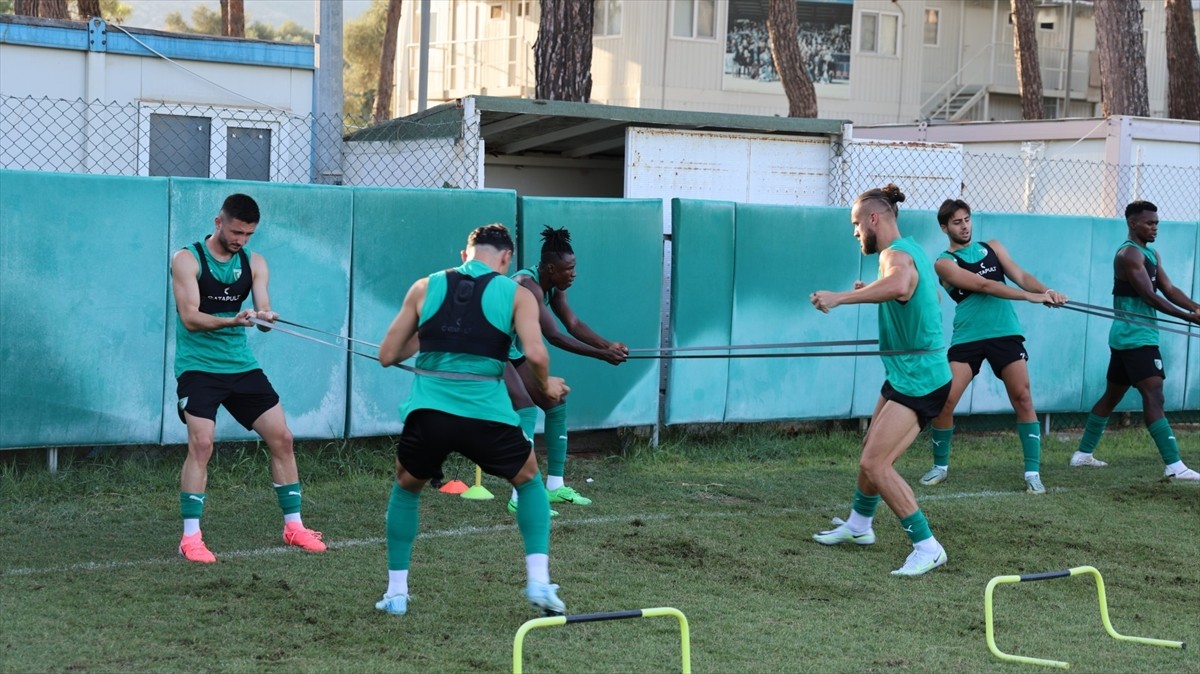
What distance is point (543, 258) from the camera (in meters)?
7.79

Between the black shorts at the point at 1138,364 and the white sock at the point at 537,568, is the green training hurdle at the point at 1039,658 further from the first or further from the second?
the black shorts at the point at 1138,364

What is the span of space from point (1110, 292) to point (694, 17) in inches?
930

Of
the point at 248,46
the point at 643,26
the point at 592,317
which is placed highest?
the point at 643,26

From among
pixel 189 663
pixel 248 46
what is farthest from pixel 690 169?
pixel 189 663

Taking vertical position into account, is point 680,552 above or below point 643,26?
below

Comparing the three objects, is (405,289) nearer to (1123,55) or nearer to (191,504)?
(191,504)

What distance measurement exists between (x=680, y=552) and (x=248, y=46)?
7513 mm

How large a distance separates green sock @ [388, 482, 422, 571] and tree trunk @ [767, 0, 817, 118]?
16.4 metres

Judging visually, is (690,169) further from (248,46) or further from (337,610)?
(337,610)

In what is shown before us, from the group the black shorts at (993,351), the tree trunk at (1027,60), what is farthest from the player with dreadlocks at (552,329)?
the tree trunk at (1027,60)

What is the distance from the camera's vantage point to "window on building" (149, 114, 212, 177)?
12195 millimetres

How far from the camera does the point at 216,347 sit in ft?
22.2

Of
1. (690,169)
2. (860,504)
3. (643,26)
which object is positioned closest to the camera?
(860,504)

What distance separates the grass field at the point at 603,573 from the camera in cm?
546
